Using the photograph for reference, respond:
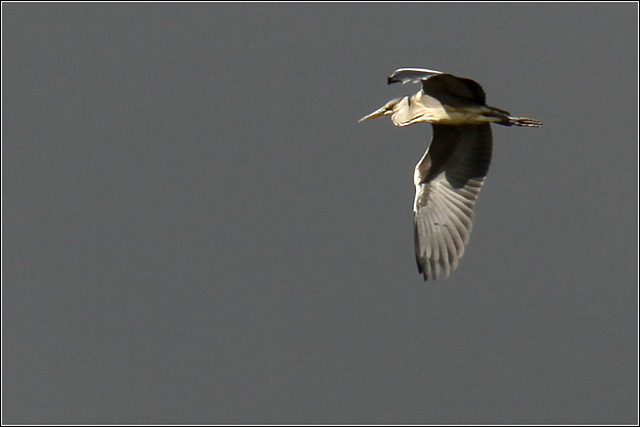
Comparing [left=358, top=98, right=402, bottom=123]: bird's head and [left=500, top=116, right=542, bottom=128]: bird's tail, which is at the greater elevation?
[left=358, top=98, right=402, bottom=123]: bird's head

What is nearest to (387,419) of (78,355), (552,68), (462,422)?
(462,422)

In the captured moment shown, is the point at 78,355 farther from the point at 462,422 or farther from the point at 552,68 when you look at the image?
the point at 552,68

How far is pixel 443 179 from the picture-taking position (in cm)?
1453

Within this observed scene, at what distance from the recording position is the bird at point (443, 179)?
46.2 ft

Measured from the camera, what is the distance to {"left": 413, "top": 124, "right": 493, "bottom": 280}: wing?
14.3 metres

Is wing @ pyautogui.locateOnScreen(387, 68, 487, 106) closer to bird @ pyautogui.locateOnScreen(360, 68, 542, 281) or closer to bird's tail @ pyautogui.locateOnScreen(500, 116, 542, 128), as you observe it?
bird @ pyautogui.locateOnScreen(360, 68, 542, 281)

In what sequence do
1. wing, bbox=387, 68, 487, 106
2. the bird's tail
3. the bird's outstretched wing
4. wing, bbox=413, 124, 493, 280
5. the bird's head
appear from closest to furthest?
the bird's outstretched wing → wing, bbox=387, 68, 487, 106 → the bird's tail → wing, bbox=413, 124, 493, 280 → the bird's head

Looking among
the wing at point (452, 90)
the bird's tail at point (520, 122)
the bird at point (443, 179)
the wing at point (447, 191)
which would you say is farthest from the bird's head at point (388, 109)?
the bird's tail at point (520, 122)

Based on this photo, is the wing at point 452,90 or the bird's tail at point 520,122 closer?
the wing at point 452,90

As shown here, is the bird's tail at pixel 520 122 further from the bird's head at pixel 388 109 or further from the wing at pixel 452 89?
the bird's head at pixel 388 109

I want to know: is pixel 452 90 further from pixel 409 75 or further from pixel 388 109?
pixel 388 109

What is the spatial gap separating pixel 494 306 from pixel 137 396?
18.9 metres

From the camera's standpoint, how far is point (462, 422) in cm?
7450

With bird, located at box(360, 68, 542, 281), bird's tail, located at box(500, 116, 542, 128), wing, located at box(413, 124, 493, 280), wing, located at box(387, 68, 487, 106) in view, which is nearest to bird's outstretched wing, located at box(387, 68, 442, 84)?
wing, located at box(387, 68, 487, 106)
